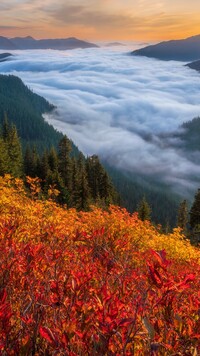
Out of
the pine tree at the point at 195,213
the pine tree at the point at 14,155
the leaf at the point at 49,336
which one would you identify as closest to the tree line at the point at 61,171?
the pine tree at the point at 14,155

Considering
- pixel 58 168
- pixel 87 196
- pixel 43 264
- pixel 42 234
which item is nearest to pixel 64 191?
pixel 87 196

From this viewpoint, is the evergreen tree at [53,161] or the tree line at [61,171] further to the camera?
the evergreen tree at [53,161]

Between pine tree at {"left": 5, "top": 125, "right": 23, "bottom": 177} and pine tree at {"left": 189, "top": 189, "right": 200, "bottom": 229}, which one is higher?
pine tree at {"left": 5, "top": 125, "right": 23, "bottom": 177}

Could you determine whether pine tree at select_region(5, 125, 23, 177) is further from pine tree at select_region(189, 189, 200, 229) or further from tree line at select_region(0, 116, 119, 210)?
pine tree at select_region(189, 189, 200, 229)

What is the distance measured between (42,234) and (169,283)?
874cm

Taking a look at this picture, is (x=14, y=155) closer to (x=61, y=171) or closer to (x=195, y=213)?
(x=61, y=171)

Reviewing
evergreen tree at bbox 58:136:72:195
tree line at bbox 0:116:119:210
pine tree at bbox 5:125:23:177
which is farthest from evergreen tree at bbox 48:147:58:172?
pine tree at bbox 5:125:23:177

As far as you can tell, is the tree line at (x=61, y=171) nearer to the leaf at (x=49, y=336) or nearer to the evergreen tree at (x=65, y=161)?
the evergreen tree at (x=65, y=161)

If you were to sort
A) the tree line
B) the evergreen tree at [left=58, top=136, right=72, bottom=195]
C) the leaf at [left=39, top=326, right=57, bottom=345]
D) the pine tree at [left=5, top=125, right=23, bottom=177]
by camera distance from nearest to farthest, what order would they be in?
the leaf at [left=39, top=326, right=57, bottom=345] → the pine tree at [left=5, top=125, right=23, bottom=177] → the tree line → the evergreen tree at [left=58, top=136, right=72, bottom=195]

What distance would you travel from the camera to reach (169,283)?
369 centimetres

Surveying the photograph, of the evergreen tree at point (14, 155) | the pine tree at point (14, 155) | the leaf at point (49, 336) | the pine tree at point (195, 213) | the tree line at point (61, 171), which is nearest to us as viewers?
the leaf at point (49, 336)

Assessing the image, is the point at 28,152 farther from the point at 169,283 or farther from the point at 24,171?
the point at 169,283

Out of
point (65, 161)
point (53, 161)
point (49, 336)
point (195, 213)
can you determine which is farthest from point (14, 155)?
point (49, 336)

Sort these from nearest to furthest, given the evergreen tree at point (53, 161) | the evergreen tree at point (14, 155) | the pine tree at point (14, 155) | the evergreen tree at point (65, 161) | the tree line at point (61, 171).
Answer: the evergreen tree at point (14, 155), the pine tree at point (14, 155), the tree line at point (61, 171), the evergreen tree at point (53, 161), the evergreen tree at point (65, 161)
